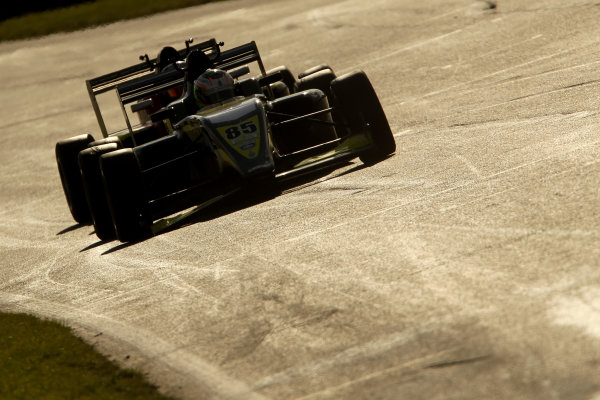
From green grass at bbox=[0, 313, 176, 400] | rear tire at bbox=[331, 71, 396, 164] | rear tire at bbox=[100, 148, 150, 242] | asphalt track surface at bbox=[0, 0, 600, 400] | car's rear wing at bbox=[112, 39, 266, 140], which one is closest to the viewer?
asphalt track surface at bbox=[0, 0, 600, 400]

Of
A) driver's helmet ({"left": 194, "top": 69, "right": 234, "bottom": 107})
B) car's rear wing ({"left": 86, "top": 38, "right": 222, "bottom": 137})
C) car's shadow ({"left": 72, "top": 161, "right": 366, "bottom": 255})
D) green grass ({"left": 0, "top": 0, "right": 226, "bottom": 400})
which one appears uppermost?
car's rear wing ({"left": 86, "top": 38, "right": 222, "bottom": 137})

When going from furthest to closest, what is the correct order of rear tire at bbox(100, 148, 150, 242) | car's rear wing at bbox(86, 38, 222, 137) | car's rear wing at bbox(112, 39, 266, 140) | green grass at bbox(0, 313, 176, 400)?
car's rear wing at bbox(86, 38, 222, 137)
car's rear wing at bbox(112, 39, 266, 140)
rear tire at bbox(100, 148, 150, 242)
green grass at bbox(0, 313, 176, 400)

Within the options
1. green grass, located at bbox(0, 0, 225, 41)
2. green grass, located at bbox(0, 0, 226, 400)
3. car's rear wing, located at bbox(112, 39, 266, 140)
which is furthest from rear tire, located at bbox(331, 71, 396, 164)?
green grass, located at bbox(0, 0, 225, 41)

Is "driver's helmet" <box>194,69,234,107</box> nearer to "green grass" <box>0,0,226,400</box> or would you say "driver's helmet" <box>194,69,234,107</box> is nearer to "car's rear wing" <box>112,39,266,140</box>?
"car's rear wing" <box>112,39,266,140</box>

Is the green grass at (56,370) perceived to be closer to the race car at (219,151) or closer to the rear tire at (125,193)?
the rear tire at (125,193)

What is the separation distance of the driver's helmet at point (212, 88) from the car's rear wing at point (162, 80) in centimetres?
60

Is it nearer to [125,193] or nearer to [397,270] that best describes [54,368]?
[397,270]

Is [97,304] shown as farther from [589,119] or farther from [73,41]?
[73,41]

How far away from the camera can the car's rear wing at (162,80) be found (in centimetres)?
1149

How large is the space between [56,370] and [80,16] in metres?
28.5

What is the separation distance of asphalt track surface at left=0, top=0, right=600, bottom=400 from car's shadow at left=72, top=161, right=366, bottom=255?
8 cm

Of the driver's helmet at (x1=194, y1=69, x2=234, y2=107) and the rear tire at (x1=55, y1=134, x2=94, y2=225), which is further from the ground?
the driver's helmet at (x1=194, y1=69, x2=234, y2=107)

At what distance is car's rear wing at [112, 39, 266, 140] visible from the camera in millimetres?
11492

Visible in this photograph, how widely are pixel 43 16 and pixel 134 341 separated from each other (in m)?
29.9
